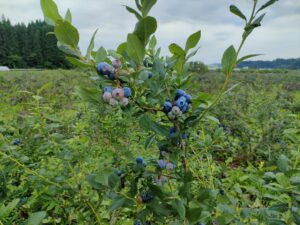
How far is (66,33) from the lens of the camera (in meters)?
0.77

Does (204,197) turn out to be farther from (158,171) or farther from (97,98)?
(97,98)

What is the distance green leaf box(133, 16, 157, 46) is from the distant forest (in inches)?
2153

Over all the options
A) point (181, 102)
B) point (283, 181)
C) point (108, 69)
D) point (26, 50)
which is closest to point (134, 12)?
point (108, 69)

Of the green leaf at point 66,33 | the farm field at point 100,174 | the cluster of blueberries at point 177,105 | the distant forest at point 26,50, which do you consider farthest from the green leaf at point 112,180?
the distant forest at point 26,50

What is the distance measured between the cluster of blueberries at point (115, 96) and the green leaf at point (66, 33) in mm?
144

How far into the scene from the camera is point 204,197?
95 cm

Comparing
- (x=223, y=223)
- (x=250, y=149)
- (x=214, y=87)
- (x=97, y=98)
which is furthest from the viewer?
(x=214, y=87)

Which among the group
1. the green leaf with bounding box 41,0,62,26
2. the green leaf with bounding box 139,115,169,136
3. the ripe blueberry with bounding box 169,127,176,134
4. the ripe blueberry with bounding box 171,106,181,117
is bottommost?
the ripe blueberry with bounding box 169,127,176,134

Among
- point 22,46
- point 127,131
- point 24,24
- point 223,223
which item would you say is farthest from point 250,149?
point 24,24

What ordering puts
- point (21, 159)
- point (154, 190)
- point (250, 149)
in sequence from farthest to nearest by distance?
point (250, 149), point (21, 159), point (154, 190)

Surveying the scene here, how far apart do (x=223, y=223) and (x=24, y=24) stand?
7076cm

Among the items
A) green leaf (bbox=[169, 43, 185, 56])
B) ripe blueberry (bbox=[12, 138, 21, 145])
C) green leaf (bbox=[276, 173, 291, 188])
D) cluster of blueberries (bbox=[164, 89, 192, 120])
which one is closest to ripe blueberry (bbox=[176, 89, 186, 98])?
cluster of blueberries (bbox=[164, 89, 192, 120])

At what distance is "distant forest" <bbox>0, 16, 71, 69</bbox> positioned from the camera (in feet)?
179

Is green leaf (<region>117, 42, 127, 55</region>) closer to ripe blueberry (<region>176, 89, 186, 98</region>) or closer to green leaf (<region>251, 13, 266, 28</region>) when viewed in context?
ripe blueberry (<region>176, 89, 186, 98</region>)
